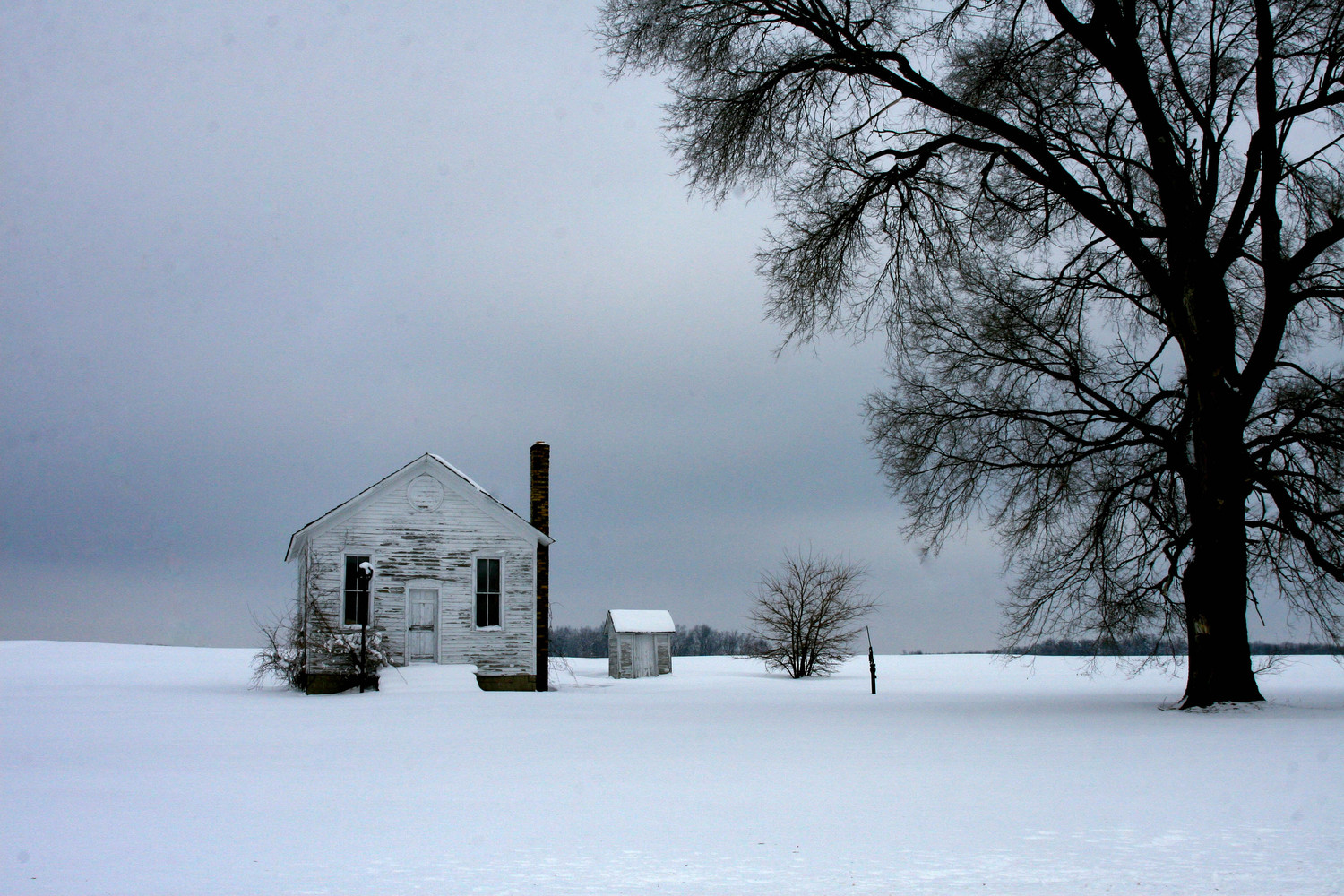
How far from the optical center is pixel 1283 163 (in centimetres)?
1570

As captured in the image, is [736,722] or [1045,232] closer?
[736,722]

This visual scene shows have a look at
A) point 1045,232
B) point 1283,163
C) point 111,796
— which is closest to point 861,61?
point 1045,232

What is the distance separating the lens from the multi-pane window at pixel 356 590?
21.3 metres

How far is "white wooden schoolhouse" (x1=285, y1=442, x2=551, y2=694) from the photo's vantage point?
71.1 feet

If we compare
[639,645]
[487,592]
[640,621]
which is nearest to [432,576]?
[487,592]

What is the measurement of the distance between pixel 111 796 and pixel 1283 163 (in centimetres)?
1818

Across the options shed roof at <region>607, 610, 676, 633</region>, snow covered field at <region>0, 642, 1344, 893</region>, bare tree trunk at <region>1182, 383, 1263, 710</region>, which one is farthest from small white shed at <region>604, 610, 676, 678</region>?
bare tree trunk at <region>1182, 383, 1263, 710</region>

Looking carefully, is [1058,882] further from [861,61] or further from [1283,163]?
[1283,163]

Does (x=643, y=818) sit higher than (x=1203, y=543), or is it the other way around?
(x=1203, y=543)

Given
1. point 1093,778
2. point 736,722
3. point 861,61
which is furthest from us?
point 861,61

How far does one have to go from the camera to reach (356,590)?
71.7ft

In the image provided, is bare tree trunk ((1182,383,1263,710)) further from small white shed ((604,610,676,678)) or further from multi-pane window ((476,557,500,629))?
small white shed ((604,610,676,678))

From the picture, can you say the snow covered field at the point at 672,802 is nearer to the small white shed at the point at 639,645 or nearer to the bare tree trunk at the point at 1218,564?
the bare tree trunk at the point at 1218,564

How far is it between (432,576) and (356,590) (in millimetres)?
1714
